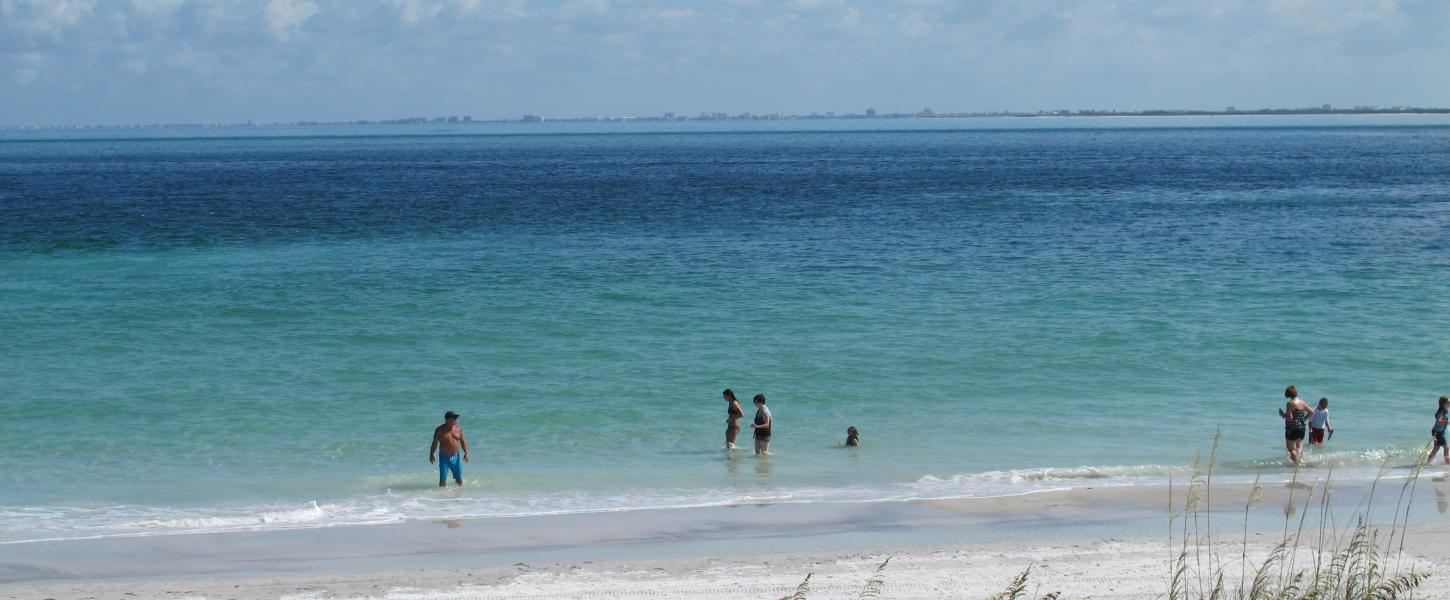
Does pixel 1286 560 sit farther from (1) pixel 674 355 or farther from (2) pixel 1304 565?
(1) pixel 674 355

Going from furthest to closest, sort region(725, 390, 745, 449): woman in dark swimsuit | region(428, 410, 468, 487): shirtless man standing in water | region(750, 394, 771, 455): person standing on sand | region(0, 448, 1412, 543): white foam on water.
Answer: region(725, 390, 745, 449): woman in dark swimsuit, region(750, 394, 771, 455): person standing on sand, region(428, 410, 468, 487): shirtless man standing in water, region(0, 448, 1412, 543): white foam on water

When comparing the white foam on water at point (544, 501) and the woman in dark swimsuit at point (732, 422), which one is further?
the woman in dark swimsuit at point (732, 422)

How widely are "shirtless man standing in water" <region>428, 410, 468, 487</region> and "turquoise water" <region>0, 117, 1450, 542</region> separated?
266 mm

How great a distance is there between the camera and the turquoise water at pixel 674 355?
1756 centimetres

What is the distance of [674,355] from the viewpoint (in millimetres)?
25812

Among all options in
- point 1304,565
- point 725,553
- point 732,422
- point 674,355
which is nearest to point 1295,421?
point 1304,565

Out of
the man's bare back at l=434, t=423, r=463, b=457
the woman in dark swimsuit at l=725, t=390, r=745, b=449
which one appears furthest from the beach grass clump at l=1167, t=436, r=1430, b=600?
the man's bare back at l=434, t=423, r=463, b=457

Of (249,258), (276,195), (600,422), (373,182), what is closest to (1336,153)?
(373,182)

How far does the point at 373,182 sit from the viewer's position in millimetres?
89188

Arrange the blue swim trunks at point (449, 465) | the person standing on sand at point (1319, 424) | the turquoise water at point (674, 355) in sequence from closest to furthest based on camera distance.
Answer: the blue swim trunks at point (449, 465) → the turquoise water at point (674, 355) → the person standing on sand at point (1319, 424)

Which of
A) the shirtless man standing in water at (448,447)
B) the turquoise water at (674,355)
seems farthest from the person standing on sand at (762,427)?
the shirtless man standing in water at (448,447)

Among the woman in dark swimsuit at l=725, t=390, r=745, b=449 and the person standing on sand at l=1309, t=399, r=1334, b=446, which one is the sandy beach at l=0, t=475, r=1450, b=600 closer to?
the person standing on sand at l=1309, t=399, r=1334, b=446

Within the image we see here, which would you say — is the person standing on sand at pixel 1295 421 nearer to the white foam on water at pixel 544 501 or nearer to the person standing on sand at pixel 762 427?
the white foam on water at pixel 544 501

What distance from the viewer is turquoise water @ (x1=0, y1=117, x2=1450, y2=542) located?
57.6ft
